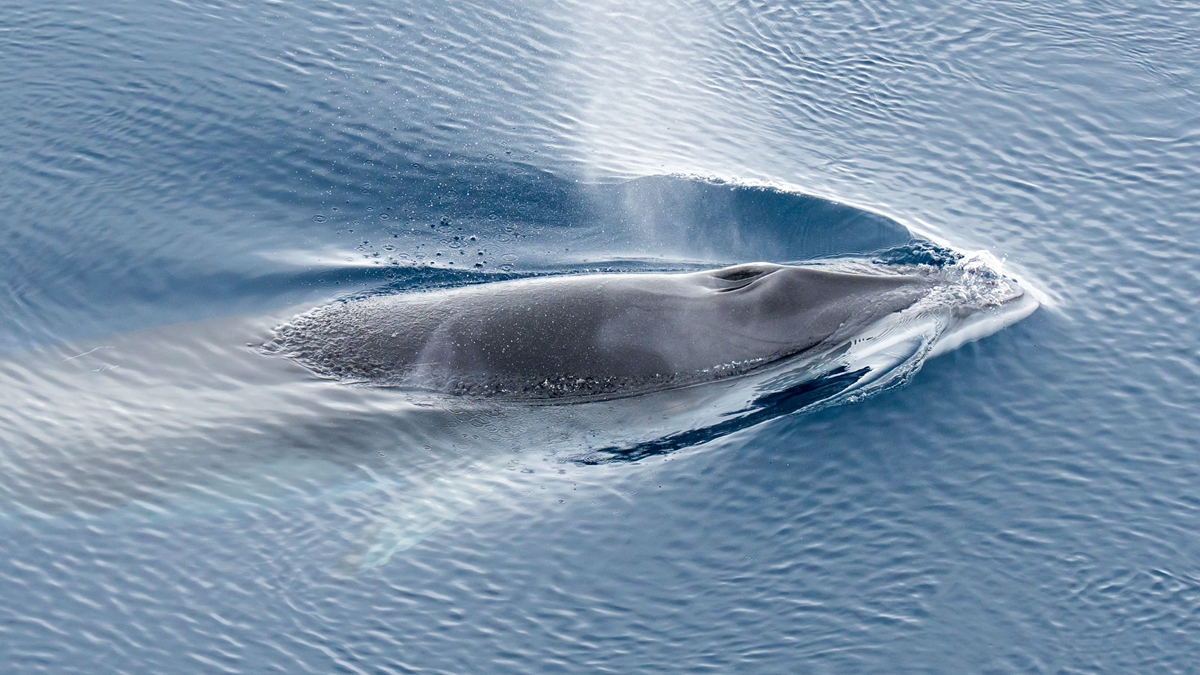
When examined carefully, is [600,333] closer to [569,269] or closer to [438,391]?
[438,391]

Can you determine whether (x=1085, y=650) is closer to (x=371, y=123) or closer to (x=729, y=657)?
(x=729, y=657)

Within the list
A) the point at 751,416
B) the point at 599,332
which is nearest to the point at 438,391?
the point at 599,332

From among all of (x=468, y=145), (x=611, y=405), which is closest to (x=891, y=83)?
(x=468, y=145)

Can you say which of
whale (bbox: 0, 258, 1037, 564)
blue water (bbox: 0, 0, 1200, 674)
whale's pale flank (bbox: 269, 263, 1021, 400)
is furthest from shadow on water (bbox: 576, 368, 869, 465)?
whale's pale flank (bbox: 269, 263, 1021, 400)

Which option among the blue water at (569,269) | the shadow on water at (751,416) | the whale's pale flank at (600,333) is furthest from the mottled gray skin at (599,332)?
the blue water at (569,269)

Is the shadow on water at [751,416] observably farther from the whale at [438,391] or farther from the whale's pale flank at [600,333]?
the whale's pale flank at [600,333]

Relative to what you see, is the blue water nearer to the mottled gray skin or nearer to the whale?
the whale
